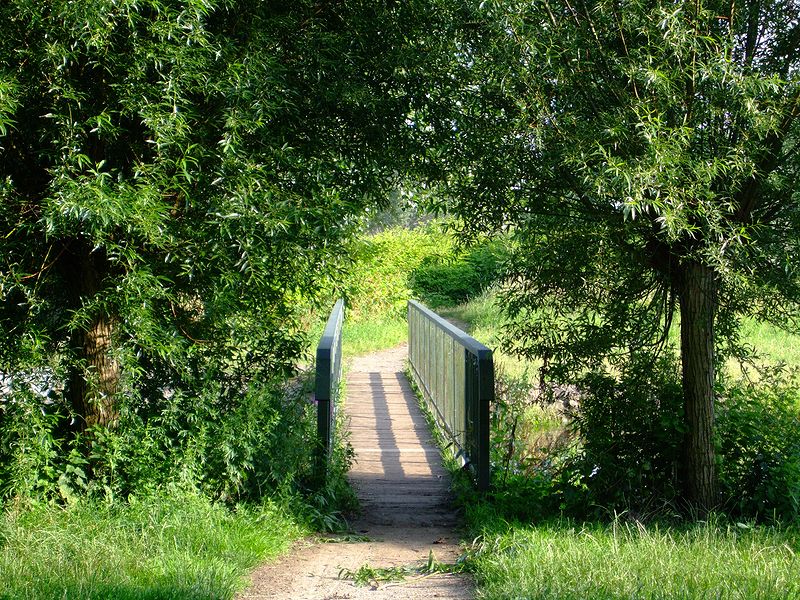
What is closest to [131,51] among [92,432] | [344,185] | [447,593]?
[344,185]

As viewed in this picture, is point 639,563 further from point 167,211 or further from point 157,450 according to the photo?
point 167,211

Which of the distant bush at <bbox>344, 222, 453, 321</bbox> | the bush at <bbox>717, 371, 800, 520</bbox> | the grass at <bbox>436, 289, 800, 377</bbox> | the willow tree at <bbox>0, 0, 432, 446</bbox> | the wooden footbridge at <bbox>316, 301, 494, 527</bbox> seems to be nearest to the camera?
the willow tree at <bbox>0, 0, 432, 446</bbox>

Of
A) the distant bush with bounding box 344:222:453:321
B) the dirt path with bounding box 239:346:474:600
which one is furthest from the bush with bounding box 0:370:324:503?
the distant bush with bounding box 344:222:453:321

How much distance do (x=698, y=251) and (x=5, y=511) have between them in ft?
16.0

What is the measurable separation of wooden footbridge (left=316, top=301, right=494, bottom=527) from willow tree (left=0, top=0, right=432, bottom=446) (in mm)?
1341

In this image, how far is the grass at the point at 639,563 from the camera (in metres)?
4.64

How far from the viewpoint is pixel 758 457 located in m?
7.12

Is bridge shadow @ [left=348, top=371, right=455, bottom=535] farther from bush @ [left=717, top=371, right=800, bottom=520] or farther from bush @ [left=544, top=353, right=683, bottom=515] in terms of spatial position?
bush @ [left=717, top=371, right=800, bottom=520]

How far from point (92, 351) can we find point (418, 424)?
21.4 feet

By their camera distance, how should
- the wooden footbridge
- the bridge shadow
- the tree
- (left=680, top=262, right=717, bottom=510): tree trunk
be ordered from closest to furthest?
the tree
(left=680, top=262, right=717, bottom=510): tree trunk
the wooden footbridge
the bridge shadow

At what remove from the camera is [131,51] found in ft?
20.0

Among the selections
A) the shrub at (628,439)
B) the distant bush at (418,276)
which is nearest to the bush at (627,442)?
the shrub at (628,439)

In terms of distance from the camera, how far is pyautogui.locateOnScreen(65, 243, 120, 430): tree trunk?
6.71 metres

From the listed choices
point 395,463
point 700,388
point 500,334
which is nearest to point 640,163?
point 700,388
